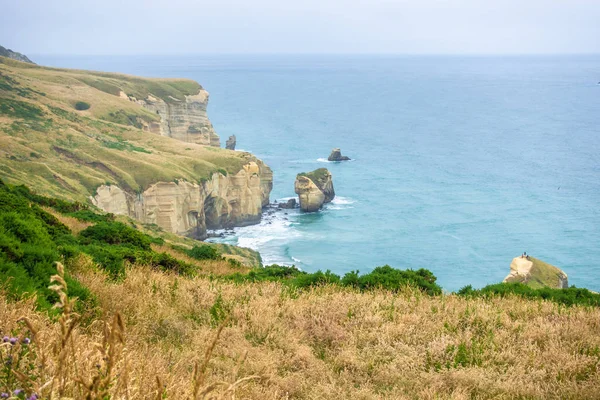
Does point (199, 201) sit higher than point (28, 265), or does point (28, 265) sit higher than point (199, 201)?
point (28, 265)

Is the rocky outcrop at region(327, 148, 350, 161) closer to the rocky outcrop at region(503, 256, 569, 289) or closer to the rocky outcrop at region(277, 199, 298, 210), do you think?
the rocky outcrop at region(277, 199, 298, 210)

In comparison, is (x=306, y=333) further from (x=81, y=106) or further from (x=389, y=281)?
(x=81, y=106)

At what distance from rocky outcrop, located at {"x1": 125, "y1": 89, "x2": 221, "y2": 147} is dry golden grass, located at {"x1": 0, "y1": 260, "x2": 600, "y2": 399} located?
284 ft

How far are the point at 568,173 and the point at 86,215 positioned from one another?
3572 inches

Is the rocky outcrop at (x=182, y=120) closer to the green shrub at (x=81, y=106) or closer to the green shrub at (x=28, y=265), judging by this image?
the green shrub at (x=81, y=106)

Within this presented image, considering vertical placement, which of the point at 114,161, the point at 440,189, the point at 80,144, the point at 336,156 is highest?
the point at 80,144

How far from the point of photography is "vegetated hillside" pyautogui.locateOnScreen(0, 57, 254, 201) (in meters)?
52.0

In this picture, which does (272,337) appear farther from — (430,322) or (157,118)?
(157,118)

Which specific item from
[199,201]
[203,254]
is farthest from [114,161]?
[203,254]

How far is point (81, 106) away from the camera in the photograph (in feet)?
267

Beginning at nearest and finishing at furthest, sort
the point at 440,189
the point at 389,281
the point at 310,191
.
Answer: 1. the point at 389,281
2. the point at 310,191
3. the point at 440,189

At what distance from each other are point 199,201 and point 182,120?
1561 inches

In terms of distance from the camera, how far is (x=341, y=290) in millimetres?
14562

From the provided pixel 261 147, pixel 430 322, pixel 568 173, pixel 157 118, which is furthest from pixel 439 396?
pixel 261 147
